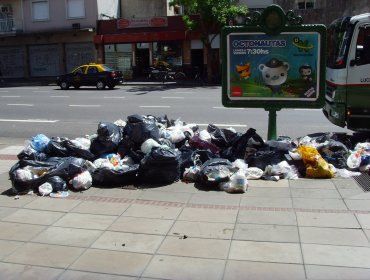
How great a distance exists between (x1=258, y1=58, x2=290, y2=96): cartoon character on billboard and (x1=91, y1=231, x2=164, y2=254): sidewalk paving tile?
4.27 metres

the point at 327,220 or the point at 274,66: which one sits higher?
the point at 274,66

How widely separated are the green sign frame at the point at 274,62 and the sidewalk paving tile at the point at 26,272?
514cm

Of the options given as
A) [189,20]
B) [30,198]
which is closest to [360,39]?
[30,198]

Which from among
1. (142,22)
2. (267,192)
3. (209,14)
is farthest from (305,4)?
(267,192)

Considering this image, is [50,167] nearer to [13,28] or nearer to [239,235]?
[239,235]

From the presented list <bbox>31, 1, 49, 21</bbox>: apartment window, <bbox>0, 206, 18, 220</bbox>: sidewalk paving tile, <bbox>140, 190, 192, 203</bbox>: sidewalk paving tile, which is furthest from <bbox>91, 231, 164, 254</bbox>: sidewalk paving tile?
<bbox>31, 1, 49, 21</bbox>: apartment window

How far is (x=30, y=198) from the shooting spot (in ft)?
22.0

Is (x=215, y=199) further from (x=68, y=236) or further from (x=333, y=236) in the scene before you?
(x=68, y=236)

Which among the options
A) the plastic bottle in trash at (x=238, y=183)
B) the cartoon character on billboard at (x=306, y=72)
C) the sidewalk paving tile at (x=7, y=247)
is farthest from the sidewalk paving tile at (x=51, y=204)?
the cartoon character on billboard at (x=306, y=72)

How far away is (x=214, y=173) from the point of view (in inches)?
279

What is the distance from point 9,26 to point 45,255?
39.7m

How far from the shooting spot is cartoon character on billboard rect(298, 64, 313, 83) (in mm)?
8422

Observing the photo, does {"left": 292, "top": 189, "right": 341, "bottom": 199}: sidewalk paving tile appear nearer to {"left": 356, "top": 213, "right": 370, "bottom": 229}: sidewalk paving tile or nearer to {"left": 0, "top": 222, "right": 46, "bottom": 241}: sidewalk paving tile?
{"left": 356, "top": 213, "right": 370, "bottom": 229}: sidewalk paving tile

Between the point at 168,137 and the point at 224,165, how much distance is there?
152cm
